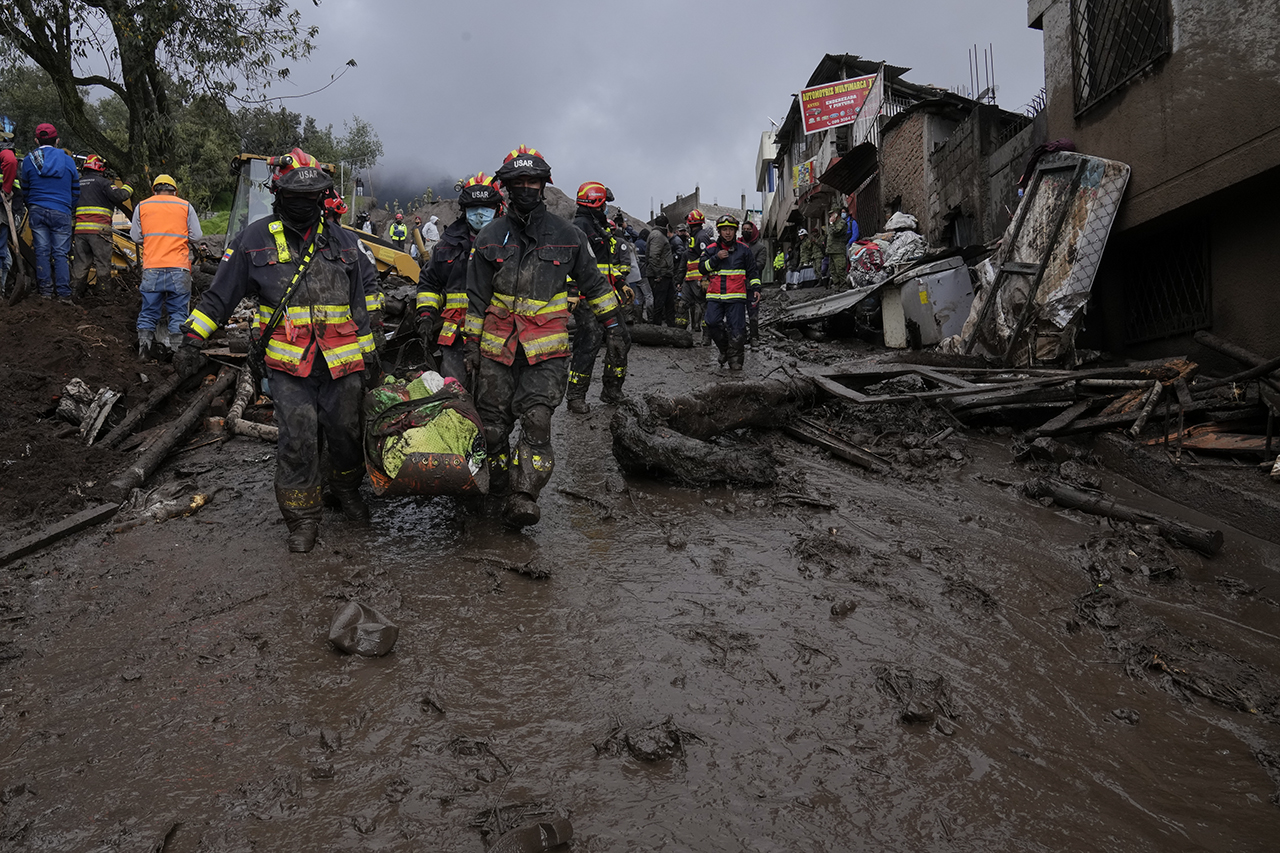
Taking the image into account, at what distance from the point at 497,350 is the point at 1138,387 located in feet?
16.0

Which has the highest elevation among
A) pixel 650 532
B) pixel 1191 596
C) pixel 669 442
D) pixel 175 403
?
pixel 175 403

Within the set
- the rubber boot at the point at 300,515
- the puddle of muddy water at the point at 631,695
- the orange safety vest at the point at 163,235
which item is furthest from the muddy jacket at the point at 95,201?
the rubber boot at the point at 300,515

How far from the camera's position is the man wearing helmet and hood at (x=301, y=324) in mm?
4074

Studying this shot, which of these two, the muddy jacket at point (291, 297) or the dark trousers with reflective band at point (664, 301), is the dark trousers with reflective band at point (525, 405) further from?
the dark trousers with reflective band at point (664, 301)

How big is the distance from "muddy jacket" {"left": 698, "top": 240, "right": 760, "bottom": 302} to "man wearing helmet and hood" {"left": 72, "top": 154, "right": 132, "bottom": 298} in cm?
667

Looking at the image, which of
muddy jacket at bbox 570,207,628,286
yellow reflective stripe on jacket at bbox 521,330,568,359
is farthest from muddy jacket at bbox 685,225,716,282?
yellow reflective stripe on jacket at bbox 521,330,568,359

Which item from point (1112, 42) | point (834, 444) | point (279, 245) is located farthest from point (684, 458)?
point (1112, 42)

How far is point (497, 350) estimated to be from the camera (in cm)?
445

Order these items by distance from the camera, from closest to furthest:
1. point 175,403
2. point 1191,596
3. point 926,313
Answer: point 1191,596 < point 175,403 < point 926,313

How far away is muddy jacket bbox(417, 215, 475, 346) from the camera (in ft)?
18.3

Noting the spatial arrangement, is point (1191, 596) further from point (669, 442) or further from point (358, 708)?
point (358, 708)

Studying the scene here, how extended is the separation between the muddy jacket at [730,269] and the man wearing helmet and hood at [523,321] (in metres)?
5.37

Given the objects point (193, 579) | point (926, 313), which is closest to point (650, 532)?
point (193, 579)

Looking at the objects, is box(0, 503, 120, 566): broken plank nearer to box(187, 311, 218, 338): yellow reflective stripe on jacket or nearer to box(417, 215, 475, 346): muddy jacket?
box(187, 311, 218, 338): yellow reflective stripe on jacket
